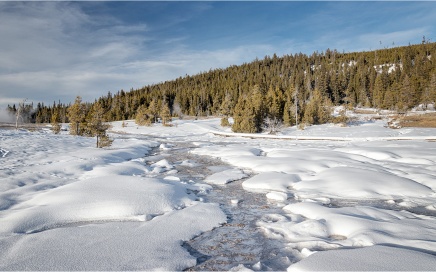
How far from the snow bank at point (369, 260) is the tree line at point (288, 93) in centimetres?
2519

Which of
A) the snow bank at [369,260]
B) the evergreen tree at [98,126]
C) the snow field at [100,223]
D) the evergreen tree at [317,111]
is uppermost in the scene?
the evergreen tree at [317,111]

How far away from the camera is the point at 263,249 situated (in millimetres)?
5223

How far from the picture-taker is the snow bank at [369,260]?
3998 millimetres

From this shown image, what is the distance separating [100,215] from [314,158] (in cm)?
1196

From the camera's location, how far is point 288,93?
59.3 metres

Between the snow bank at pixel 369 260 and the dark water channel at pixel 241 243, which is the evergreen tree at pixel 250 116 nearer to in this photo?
the dark water channel at pixel 241 243

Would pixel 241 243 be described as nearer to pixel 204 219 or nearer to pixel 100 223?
pixel 204 219

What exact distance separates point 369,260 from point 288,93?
5787 centimetres

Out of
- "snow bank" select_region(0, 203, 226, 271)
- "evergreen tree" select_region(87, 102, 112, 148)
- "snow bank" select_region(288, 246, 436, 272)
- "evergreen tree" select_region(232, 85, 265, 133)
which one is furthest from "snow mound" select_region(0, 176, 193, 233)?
"evergreen tree" select_region(232, 85, 265, 133)

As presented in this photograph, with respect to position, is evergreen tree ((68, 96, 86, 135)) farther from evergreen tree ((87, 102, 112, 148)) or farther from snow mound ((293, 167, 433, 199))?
snow mound ((293, 167, 433, 199))

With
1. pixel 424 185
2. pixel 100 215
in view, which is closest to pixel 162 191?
pixel 100 215

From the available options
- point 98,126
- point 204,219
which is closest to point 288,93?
point 98,126

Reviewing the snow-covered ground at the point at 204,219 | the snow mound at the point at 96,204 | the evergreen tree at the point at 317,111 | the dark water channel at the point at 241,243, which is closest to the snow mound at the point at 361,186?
the snow-covered ground at the point at 204,219

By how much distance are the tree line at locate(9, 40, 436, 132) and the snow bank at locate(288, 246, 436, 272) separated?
25188mm
